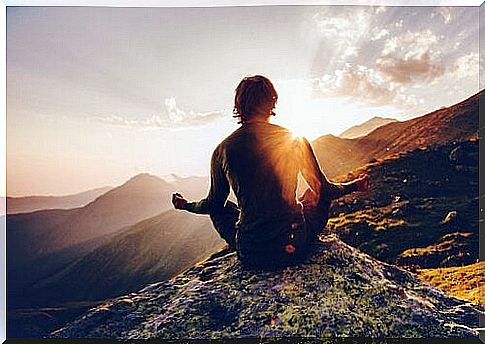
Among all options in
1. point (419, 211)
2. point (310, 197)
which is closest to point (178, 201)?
point (310, 197)

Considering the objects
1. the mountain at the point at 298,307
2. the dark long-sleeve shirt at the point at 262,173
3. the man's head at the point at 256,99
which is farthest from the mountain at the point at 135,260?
the man's head at the point at 256,99

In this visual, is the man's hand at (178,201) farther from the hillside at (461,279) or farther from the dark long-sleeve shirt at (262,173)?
the hillside at (461,279)

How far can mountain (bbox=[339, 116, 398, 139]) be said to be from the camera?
5559 mm

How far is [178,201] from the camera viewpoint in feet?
17.2

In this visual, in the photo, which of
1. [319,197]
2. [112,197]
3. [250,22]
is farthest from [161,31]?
[319,197]

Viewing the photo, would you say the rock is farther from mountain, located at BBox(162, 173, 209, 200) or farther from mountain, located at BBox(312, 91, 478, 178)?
mountain, located at BBox(162, 173, 209, 200)

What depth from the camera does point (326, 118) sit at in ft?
18.3

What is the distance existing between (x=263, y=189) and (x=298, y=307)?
891 mm

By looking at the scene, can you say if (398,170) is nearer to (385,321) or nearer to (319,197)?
(319,197)

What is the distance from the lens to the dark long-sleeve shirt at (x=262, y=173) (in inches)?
196

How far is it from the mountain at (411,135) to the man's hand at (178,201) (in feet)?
3.77

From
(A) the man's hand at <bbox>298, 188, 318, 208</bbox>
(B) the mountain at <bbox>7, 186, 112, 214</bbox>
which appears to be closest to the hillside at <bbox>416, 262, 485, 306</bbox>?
(A) the man's hand at <bbox>298, 188, 318, 208</bbox>

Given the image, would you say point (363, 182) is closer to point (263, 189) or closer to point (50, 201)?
point (263, 189)

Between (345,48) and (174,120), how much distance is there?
1.50 meters
